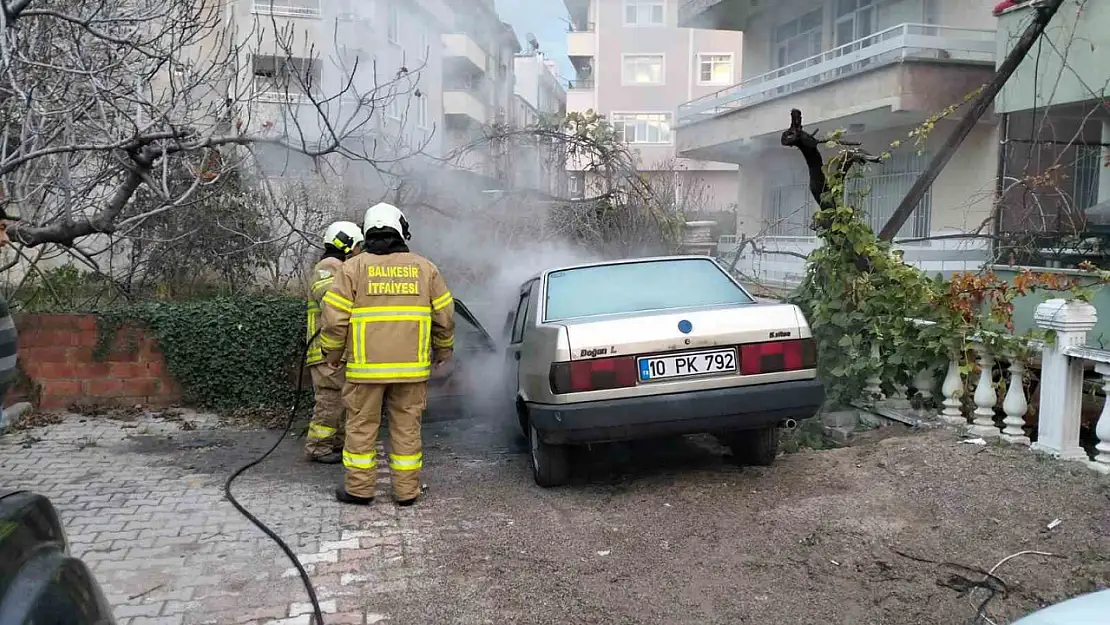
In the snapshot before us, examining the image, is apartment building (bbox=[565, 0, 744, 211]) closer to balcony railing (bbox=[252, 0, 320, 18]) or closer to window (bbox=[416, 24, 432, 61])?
balcony railing (bbox=[252, 0, 320, 18])

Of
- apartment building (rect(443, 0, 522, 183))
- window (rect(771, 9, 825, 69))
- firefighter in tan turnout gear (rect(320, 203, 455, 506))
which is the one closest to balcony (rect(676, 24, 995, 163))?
window (rect(771, 9, 825, 69))

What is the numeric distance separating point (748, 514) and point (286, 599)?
2.31 meters

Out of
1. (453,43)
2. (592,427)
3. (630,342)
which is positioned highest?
(453,43)

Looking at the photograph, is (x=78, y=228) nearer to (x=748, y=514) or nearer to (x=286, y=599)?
(x=286, y=599)

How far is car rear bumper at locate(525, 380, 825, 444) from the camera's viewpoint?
4.45 metres

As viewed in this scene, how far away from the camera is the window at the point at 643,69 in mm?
28984

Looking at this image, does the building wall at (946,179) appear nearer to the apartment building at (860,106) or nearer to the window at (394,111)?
the apartment building at (860,106)

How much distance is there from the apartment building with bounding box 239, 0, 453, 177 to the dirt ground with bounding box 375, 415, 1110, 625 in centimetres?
404

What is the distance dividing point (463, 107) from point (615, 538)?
657 centimetres

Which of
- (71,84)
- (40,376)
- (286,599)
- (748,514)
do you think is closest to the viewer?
(286,599)

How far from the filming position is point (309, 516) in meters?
4.69

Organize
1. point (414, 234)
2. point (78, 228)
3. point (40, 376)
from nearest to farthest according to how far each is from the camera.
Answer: point (78, 228)
point (40, 376)
point (414, 234)

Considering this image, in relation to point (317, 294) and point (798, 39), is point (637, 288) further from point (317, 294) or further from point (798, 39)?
point (798, 39)

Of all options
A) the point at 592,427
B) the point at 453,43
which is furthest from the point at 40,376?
the point at 592,427
